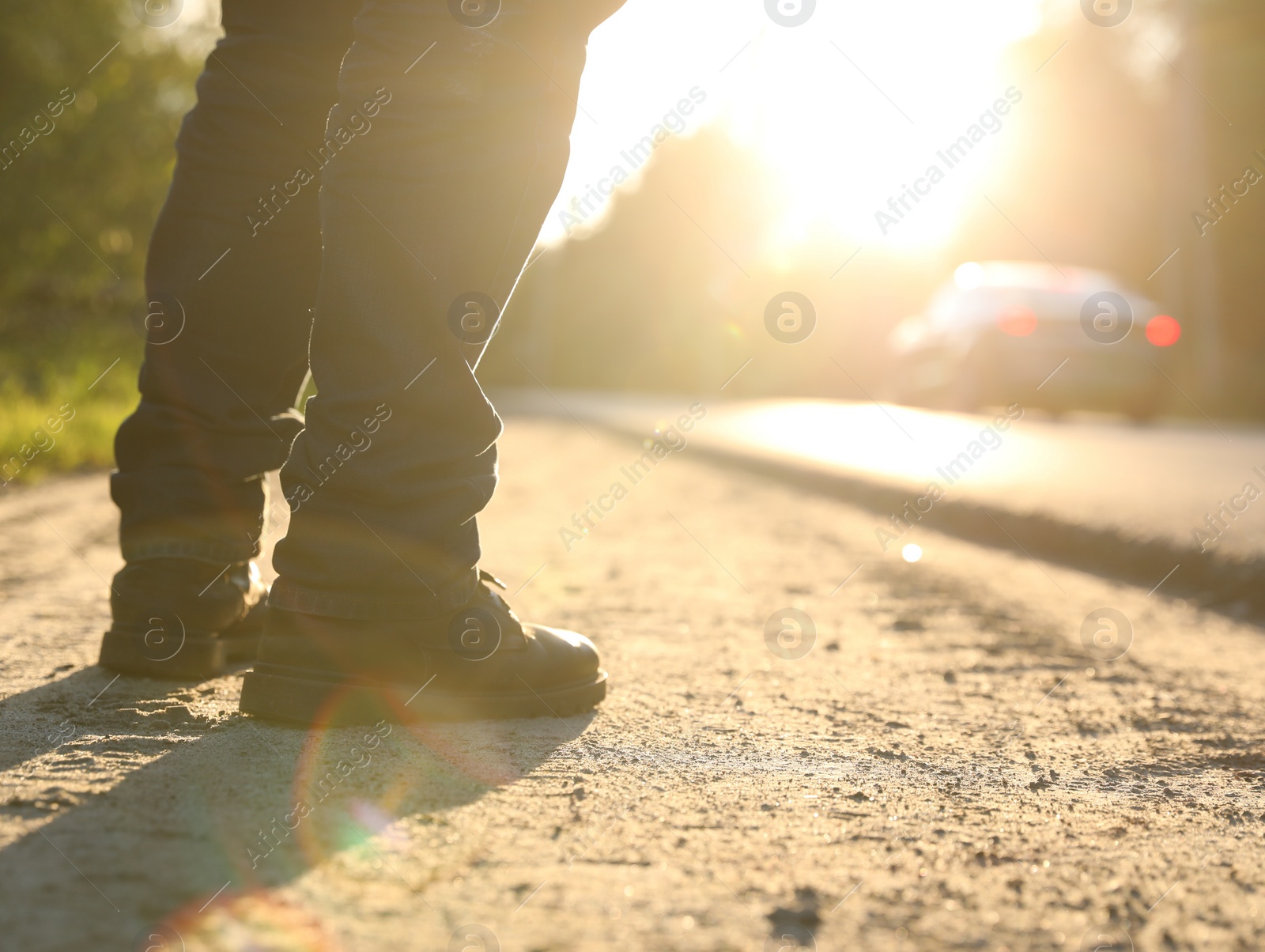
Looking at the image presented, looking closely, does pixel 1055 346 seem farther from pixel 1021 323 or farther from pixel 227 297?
pixel 227 297

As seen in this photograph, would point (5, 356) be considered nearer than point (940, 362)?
Yes

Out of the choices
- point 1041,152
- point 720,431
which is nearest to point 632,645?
point 720,431

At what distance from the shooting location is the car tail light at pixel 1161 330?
32.6 ft

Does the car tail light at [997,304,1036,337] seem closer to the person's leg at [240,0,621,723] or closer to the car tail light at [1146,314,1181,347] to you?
the car tail light at [1146,314,1181,347]

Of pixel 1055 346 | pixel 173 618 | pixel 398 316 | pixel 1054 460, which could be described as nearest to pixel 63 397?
pixel 173 618

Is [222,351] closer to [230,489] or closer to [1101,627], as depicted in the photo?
[230,489]

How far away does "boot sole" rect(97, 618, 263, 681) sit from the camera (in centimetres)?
156

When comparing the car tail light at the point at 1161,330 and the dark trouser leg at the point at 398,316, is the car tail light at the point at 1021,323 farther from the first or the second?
the dark trouser leg at the point at 398,316

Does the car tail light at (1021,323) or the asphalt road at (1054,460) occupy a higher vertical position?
the car tail light at (1021,323)

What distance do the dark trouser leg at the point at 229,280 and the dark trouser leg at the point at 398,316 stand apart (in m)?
0.36

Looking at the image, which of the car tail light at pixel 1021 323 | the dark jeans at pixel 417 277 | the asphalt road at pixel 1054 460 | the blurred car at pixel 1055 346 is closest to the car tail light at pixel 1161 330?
the blurred car at pixel 1055 346

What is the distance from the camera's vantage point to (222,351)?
1.70 meters

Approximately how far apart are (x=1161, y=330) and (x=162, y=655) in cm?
1027

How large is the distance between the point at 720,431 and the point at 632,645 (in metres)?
7.67
